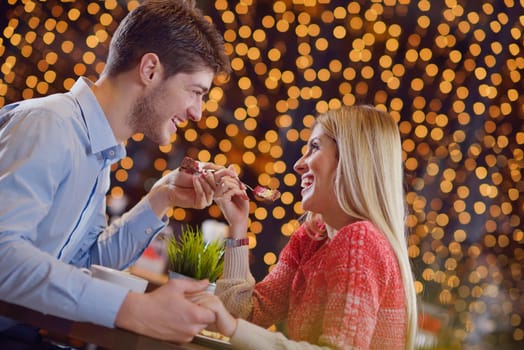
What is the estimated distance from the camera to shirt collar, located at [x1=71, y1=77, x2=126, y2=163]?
1.26 m

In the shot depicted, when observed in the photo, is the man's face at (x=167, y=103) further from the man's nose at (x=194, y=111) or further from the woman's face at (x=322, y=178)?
the woman's face at (x=322, y=178)

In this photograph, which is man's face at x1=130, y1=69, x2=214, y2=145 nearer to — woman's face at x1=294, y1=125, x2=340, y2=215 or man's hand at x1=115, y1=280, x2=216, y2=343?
woman's face at x1=294, y1=125, x2=340, y2=215

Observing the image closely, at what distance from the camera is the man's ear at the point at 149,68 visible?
1.42m

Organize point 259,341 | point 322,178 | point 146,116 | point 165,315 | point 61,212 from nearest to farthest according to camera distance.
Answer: point 165,315
point 259,341
point 61,212
point 322,178
point 146,116

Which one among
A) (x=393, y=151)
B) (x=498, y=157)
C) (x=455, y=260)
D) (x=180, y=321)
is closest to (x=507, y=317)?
(x=455, y=260)

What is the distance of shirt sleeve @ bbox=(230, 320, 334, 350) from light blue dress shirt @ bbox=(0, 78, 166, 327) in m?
0.21

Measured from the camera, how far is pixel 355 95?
119 inches

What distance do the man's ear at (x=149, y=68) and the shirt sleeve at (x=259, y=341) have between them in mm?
667

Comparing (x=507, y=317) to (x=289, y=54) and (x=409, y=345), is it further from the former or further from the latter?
(x=409, y=345)

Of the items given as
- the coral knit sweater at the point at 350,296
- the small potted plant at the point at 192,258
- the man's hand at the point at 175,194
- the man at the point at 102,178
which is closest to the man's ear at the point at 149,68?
the man at the point at 102,178

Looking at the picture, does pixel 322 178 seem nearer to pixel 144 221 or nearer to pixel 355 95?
pixel 144 221

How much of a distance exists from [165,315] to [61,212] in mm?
450

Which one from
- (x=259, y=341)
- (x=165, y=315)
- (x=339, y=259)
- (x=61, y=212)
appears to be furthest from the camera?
(x=61, y=212)

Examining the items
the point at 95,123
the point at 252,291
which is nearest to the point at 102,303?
the point at 95,123
